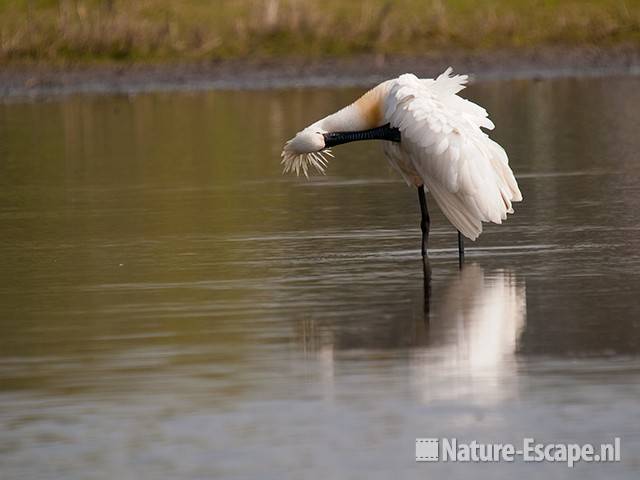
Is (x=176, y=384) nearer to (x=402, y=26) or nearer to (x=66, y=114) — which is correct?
(x=66, y=114)

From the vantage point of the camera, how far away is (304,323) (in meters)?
11.1

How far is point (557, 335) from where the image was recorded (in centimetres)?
1031

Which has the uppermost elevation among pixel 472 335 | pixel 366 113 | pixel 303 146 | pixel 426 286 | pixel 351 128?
pixel 366 113

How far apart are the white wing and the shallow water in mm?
387

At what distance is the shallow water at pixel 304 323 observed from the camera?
8.36m

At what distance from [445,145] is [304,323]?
8.65 feet

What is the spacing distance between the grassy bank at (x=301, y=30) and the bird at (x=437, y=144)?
20384 mm

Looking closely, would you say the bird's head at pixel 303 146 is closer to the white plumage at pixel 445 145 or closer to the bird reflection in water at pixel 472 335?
the white plumage at pixel 445 145

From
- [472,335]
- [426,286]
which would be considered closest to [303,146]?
[426,286]

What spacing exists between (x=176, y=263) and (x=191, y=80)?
63.3 ft

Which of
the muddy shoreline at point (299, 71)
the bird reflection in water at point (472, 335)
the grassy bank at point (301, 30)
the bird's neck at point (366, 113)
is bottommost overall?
the bird reflection in water at point (472, 335)

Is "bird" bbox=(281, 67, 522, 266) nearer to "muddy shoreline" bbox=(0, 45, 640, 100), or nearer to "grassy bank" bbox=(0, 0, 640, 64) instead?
"muddy shoreline" bbox=(0, 45, 640, 100)

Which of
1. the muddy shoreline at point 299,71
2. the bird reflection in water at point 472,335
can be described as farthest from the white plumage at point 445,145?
the muddy shoreline at point 299,71

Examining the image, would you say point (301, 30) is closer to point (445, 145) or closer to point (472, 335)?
point (445, 145)
